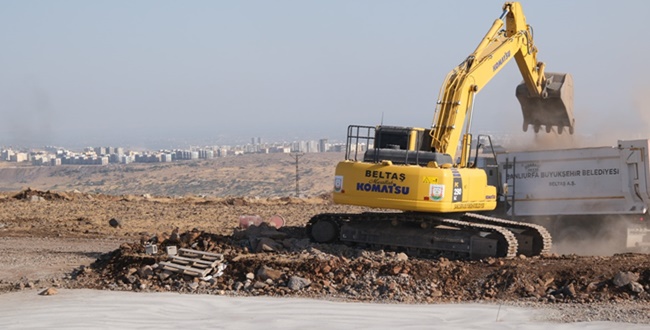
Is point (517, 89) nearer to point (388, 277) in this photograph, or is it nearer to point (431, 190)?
point (431, 190)

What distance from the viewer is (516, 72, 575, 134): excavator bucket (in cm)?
2319

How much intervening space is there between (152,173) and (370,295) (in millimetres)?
80633

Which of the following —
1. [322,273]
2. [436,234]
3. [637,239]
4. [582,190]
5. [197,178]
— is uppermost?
[582,190]

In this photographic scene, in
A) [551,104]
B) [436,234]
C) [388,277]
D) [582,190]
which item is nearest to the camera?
[388,277]

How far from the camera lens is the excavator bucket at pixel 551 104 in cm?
2319

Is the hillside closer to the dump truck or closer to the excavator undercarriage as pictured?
the dump truck

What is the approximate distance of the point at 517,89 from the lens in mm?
23672

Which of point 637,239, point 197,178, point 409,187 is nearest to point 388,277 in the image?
point 409,187

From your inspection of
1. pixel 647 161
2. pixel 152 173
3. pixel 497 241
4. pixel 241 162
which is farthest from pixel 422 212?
pixel 241 162

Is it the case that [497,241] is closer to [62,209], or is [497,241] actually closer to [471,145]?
[471,145]

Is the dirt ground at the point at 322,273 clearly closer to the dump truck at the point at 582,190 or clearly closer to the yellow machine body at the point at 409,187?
the yellow machine body at the point at 409,187

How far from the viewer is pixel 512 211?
885 inches

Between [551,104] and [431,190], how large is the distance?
23.0 ft

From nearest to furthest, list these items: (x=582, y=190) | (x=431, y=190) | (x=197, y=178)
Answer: (x=431, y=190)
(x=582, y=190)
(x=197, y=178)
